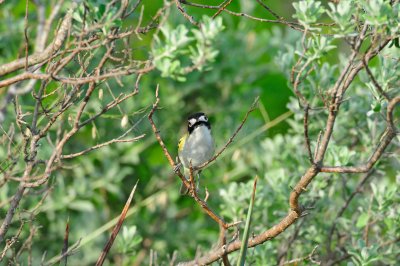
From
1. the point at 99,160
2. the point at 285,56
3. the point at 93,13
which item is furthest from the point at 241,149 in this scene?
the point at 93,13

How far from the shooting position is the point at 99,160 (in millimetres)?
5840

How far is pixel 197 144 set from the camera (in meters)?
4.66

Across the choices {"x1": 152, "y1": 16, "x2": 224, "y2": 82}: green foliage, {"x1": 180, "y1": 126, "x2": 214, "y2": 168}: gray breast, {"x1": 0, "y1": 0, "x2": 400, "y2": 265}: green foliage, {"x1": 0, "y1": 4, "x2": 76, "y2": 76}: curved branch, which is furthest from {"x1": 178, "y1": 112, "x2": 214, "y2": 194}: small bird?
{"x1": 152, "y1": 16, "x2": 224, "y2": 82}: green foliage

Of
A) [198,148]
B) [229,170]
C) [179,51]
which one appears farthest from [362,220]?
[179,51]

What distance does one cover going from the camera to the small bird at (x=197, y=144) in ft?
15.2

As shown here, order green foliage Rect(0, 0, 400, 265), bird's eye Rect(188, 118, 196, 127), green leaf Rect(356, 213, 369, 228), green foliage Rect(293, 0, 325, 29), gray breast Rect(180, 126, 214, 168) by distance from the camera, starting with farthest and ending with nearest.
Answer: bird's eye Rect(188, 118, 196, 127) < gray breast Rect(180, 126, 214, 168) < green foliage Rect(0, 0, 400, 265) < green leaf Rect(356, 213, 369, 228) < green foliage Rect(293, 0, 325, 29)

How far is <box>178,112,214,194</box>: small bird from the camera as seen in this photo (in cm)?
462

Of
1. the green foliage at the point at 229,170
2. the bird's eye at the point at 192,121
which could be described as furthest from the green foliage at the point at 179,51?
the bird's eye at the point at 192,121

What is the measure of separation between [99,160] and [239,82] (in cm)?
127

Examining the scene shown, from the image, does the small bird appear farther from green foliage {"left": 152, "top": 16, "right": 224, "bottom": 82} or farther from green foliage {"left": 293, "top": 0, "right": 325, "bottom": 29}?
green foliage {"left": 152, "top": 16, "right": 224, "bottom": 82}

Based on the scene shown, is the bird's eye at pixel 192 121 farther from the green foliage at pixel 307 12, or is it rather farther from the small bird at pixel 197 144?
the green foliage at pixel 307 12

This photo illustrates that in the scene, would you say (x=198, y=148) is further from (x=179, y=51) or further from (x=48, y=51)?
(x=179, y=51)

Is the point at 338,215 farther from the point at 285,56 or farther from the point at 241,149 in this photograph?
the point at 241,149

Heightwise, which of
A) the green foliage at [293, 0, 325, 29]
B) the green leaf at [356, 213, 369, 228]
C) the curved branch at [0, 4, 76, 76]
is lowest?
the green leaf at [356, 213, 369, 228]
